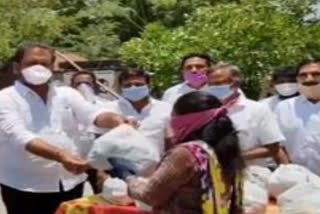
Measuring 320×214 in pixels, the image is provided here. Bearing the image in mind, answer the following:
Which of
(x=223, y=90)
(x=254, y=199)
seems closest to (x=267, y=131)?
(x=223, y=90)

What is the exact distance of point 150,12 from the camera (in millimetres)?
32062

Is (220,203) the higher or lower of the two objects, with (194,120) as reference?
lower

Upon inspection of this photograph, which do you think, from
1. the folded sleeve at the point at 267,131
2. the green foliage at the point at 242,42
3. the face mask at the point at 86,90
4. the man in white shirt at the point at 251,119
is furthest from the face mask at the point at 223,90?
the green foliage at the point at 242,42

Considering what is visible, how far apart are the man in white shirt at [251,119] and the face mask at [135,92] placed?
0.43 metres

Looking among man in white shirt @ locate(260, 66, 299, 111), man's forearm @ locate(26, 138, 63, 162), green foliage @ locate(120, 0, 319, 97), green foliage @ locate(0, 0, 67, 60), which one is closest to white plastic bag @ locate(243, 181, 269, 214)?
man's forearm @ locate(26, 138, 63, 162)

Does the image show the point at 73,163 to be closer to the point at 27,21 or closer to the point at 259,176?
the point at 259,176

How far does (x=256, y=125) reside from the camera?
20.7 ft

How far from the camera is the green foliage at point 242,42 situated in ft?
52.2

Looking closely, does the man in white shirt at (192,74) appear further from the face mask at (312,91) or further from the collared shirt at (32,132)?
the collared shirt at (32,132)

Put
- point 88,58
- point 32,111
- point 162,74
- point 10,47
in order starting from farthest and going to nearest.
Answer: point 88,58
point 10,47
point 162,74
point 32,111

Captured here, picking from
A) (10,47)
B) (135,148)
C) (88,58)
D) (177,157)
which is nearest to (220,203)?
(177,157)

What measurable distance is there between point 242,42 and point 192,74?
9.03 meters

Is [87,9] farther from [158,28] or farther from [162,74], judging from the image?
[162,74]

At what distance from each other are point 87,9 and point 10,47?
7316mm
